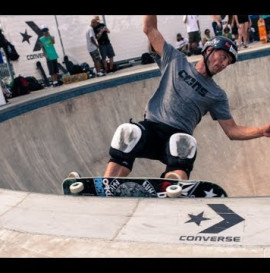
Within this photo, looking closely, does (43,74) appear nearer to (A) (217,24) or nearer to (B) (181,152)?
(A) (217,24)

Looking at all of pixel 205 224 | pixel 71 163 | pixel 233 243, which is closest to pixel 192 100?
pixel 205 224

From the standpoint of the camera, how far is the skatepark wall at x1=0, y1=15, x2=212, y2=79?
44.1ft

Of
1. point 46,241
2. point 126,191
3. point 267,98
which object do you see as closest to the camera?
point 46,241

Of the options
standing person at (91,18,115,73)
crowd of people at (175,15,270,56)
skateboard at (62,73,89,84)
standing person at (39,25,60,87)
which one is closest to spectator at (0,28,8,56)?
standing person at (39,25,60,87)

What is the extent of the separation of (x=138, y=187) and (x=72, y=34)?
12031mm

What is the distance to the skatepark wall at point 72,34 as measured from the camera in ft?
44.1

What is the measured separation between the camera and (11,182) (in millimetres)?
5930

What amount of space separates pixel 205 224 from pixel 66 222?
104 centimetres

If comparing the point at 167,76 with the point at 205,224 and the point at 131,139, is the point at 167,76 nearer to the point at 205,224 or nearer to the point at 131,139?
the point at 131,139

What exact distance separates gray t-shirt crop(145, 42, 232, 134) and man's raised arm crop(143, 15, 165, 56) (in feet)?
0.28

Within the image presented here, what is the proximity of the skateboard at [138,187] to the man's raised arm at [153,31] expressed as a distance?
177cm

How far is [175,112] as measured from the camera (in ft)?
14.9

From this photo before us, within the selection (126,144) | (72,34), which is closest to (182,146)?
(126,144)

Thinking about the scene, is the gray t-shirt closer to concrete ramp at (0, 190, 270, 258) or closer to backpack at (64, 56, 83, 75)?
concrete ramp at (0, 190, 270, 258)
